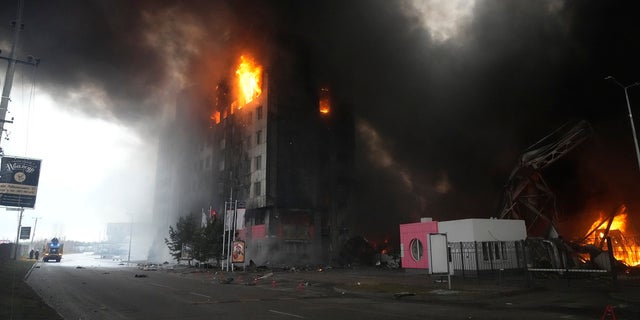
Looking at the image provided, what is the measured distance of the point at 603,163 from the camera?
40562 mm

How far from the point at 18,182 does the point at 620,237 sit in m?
49.0

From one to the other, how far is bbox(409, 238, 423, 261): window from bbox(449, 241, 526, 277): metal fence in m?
3.68

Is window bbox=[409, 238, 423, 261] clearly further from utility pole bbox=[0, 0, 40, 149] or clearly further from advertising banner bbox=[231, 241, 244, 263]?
utility pole bbox=[0, 0, 40, 149]

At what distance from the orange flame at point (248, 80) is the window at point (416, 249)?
40.6 m

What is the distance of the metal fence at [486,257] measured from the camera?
3022 centimetres

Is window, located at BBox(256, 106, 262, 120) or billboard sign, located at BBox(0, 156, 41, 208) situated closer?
billboard sign, located at BBox(0, 156, 41, 208)

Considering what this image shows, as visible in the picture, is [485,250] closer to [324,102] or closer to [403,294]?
[403,294]

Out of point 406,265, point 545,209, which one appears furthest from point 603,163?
point 406,265

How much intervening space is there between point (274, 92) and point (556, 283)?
165ft

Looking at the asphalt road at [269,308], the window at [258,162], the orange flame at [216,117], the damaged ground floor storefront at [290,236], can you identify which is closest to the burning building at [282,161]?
the damaged ground floor storefront at [290,236]

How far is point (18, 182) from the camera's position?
2920 cm

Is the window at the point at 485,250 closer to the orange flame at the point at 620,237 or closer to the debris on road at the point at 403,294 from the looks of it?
the orange flame at the point at 620,237

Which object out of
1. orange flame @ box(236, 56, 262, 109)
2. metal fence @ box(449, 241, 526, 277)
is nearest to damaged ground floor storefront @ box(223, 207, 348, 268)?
orange flame @ box(236, 56, 262, 109)

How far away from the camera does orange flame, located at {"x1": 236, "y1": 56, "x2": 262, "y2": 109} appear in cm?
6912
